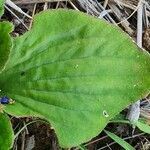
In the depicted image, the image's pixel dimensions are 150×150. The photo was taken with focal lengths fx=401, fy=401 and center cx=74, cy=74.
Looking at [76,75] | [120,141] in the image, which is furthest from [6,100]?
[120,141]

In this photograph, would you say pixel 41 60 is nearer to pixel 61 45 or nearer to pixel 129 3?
pixel 61 45

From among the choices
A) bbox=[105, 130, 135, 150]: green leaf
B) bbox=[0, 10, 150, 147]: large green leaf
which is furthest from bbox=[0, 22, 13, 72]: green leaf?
bbox=[105, 130, 135, 150]: green leaf

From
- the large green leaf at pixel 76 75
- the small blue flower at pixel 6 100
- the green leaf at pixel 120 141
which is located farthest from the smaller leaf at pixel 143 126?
the small blue flower at pixel 6 100

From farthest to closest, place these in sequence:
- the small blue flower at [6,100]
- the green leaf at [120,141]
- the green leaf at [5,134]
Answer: the green leaf at [120,141]
the small blue flower at [6,100]
the green leaf at [5,134]

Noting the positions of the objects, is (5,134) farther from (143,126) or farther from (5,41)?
(143,126)

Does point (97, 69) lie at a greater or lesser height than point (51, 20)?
lesser

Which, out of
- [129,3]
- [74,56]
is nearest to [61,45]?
[74,56]

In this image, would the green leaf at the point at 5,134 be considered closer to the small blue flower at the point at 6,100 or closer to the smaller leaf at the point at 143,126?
the small blue flower at the point at 6,100
